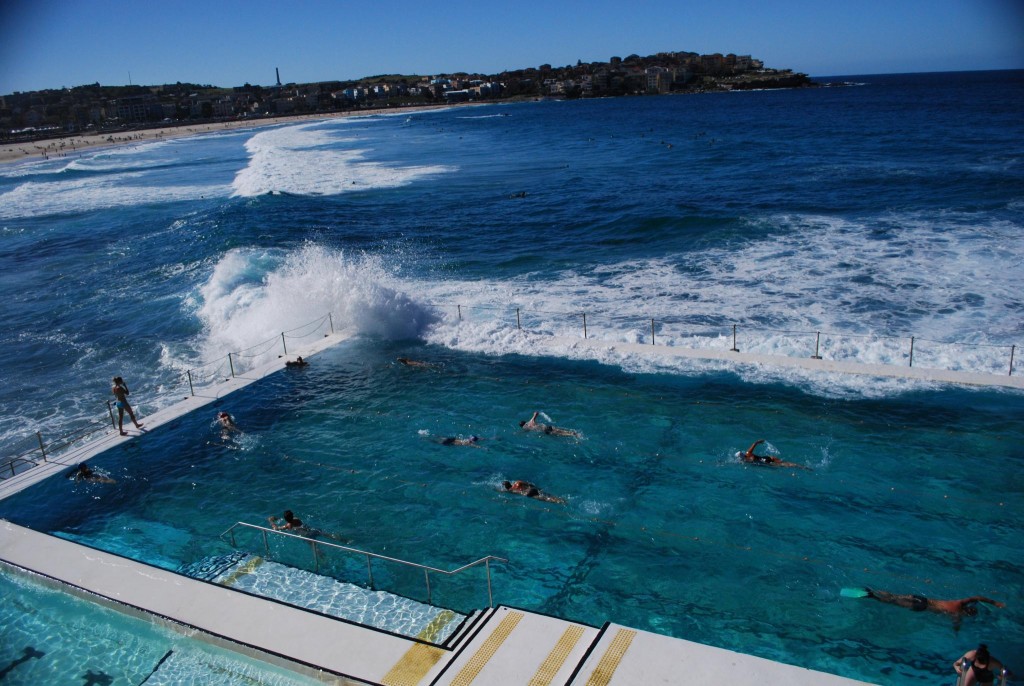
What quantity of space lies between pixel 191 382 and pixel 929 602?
18988mm

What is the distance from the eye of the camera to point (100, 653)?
34.1 feet

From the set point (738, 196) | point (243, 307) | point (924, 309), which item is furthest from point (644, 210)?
point (243, 307)

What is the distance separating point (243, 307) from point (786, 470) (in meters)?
21.6

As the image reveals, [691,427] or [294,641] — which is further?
[691,427]

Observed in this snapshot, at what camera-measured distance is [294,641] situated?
999 cm

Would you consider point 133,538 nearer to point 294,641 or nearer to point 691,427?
point 294,641

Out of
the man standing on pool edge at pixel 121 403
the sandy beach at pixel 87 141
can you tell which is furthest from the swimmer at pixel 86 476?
the sandy beach at pixel 87 141

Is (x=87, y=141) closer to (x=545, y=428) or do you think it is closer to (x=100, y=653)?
(x=545, y=428)

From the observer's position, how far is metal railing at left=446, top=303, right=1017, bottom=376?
803 inches

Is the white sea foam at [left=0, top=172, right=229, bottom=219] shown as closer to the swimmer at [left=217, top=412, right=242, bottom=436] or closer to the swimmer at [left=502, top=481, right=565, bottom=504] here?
the swimmer at [left=217, top=412, right=242, bottom=436]

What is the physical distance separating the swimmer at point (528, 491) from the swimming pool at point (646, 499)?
0.23 metres

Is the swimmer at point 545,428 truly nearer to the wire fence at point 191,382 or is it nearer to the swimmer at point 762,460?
the swimmer at point 762,460

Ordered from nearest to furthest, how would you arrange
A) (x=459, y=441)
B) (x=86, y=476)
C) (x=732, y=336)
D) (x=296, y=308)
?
(x=86, y=476) < (x=459, y=441) < (x=732, y=336) < (x=296, y=308)

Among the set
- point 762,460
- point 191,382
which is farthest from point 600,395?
point 191,382
